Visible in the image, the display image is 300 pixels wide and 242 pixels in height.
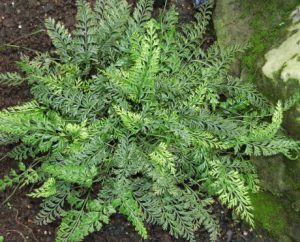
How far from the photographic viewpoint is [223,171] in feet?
11.0

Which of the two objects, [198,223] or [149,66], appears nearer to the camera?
[149,66]

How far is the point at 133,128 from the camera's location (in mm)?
3424

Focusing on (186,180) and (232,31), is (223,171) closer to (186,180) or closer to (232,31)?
(186,180)

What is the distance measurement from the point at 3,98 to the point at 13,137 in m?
0.45

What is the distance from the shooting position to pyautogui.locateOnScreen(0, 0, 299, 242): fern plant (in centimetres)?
330

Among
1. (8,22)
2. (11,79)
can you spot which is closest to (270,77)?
(11,79)

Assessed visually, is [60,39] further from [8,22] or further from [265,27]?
[265,27]

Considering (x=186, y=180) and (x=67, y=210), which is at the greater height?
(x=186, y=180)

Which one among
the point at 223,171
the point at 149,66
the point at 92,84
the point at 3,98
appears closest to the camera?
the point at 149,66

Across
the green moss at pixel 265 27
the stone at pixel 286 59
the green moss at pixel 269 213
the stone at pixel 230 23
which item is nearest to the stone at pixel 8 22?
the stone at pixel 230 23

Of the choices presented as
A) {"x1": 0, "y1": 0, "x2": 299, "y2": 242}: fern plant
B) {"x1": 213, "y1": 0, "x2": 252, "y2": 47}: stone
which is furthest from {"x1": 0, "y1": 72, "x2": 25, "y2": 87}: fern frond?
{"x1": 213, "y1": 0, "x2": 252, "y2": 47}: stone

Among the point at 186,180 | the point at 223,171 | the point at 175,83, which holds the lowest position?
the point at 186,180

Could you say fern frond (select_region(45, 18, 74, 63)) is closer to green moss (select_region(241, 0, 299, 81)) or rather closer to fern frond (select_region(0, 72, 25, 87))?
fern frond (select_region(0, 72, 25, 87))

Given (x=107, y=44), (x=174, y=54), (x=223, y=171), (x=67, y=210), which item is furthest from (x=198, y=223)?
(x=107, y=44)
